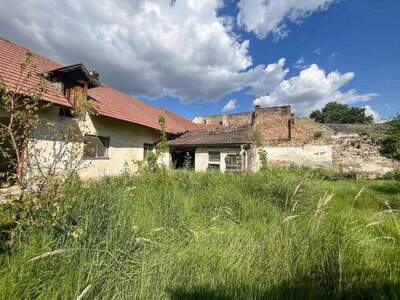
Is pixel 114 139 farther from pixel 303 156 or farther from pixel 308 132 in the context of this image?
pixel 308 132

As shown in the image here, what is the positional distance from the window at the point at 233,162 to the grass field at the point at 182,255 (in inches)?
453

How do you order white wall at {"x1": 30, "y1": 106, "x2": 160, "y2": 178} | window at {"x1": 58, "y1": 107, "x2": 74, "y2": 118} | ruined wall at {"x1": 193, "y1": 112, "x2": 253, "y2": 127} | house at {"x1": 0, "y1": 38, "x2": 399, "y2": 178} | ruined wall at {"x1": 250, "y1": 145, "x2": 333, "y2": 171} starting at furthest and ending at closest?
1. ruined wall at {"x1": 193, "y1": 112, "x2": 253, "y2": 127}
2. ruined wall at {"x1": 250, "y1": 145, "x2": 333, "y2": 171}
3. white wall at {"x1": 30, "y1": 106, "x2": 160, "y2": 178}
4. house at {"x1": 0, "y1": 38, "x2": 399, "y2": 178}
5. window at {"x1": 58, "y1": 107, "x2": 74, "y2": 118}

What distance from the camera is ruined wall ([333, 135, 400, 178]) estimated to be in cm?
1769

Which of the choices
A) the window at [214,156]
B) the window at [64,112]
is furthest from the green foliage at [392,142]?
the window at [64,112]

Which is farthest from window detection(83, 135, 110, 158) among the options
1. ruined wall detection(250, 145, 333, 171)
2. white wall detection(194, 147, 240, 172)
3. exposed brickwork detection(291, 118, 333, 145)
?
exposed brickwork detection(291, 118, 333, 145)

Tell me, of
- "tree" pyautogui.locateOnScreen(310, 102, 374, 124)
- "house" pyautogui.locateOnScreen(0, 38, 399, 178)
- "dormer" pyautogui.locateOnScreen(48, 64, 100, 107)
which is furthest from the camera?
"tree" pyautogui.locateOnScreen(310, 102, 374, 124)

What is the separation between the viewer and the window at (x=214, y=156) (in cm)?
1625

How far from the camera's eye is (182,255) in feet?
8.13

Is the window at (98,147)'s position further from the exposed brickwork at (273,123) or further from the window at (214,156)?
the exposed brickwork at (273,123)

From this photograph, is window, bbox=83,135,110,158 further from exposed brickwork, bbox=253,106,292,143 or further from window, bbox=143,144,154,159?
exposed brickwork, bbox=253,106,292,143

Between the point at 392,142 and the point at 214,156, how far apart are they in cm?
1297

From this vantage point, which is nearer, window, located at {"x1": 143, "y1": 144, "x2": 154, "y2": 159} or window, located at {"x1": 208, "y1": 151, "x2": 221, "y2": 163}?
window, located at {"x1": 143, "y1": 144, "x2": 154, "y2": 159}

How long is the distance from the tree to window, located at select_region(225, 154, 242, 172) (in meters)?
55.4

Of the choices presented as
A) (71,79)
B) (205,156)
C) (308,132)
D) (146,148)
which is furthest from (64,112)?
(308,132)
